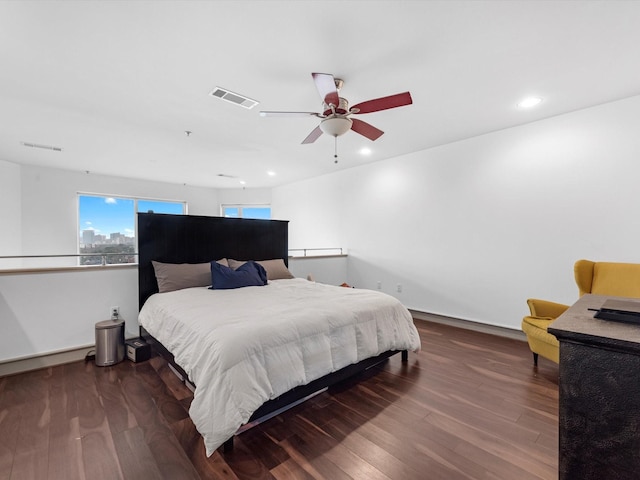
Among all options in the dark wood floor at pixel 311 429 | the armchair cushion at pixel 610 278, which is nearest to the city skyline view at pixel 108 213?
the dark wood floor at pixel 311 429

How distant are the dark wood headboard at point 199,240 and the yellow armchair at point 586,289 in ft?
11.1

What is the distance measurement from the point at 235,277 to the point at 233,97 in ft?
6.42

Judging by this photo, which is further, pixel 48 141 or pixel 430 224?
pixel 430 224

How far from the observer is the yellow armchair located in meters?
2.50

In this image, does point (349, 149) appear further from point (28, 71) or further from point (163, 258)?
point (28, 71)

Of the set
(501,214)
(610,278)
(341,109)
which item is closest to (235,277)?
(341,109)

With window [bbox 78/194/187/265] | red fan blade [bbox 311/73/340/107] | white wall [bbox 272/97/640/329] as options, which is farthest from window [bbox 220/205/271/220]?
red fan blade [bbox 311/73/340/107]

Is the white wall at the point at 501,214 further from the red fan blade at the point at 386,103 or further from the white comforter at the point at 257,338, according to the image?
the red fan blade at the point at 386,103

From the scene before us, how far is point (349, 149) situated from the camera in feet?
14.7

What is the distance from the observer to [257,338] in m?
1.81

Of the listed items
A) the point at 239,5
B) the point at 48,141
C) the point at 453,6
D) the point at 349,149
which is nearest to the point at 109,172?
the point at 48,141

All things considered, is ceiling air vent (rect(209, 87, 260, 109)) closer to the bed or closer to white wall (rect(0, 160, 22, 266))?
the bed

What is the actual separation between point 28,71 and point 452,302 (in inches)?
209

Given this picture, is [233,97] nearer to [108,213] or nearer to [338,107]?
[338,107]
